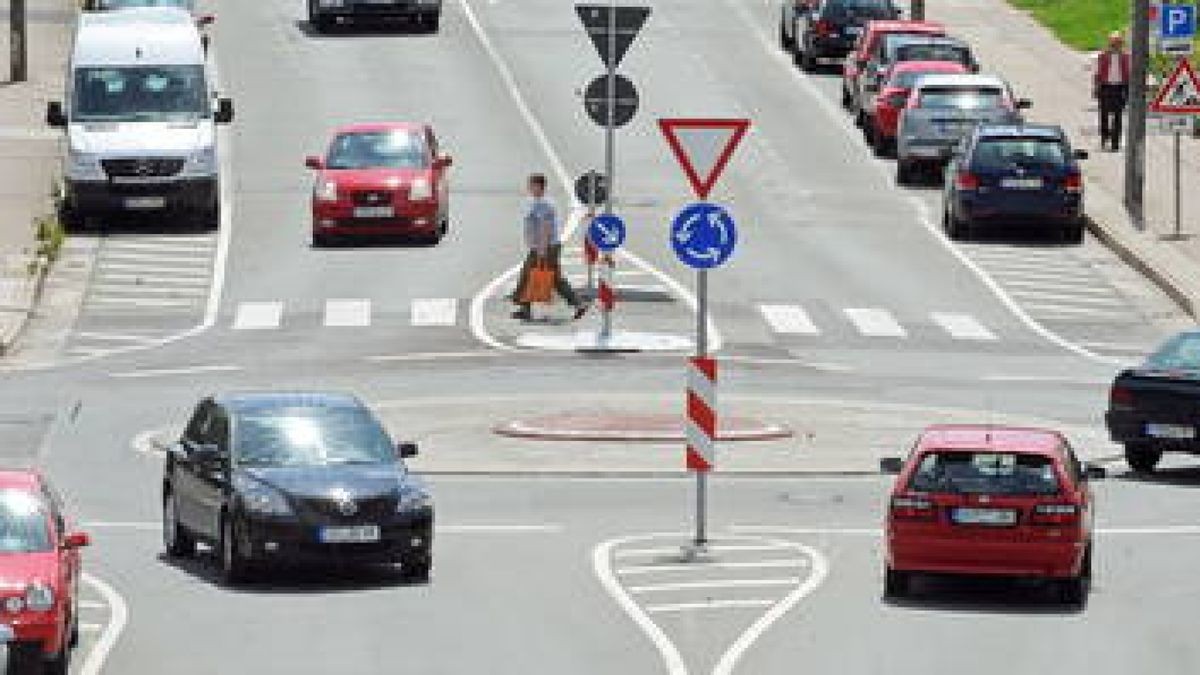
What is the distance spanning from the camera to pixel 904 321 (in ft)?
167

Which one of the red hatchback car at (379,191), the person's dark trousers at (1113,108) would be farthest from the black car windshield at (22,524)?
the person's dark trousers at (1113,108)

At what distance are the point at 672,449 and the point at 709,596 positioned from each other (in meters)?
10.6

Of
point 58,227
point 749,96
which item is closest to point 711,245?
point 58,227

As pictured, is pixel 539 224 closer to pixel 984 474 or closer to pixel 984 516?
pixel 984 474

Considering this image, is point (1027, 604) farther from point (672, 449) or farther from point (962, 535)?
point (672, 449)

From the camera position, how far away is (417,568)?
2928 cm

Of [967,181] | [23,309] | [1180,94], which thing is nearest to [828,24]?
[967,181]

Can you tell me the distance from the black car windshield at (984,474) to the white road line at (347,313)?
21680mm

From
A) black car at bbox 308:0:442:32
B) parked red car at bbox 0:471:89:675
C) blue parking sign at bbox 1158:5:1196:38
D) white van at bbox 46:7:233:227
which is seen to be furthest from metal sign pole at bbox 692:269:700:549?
black car at bbox 308:0:442:32

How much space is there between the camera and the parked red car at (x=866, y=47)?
6925 centimetres

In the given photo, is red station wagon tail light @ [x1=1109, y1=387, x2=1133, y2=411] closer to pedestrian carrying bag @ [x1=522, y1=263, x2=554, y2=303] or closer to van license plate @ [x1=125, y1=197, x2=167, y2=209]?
pedestrian carrying bag @ [x1=522, y1=263, x2=554, y2=303]

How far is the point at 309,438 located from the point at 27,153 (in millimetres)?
35009

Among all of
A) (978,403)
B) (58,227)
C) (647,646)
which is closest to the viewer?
(647,646)

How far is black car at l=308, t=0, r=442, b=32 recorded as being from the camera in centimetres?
7800
